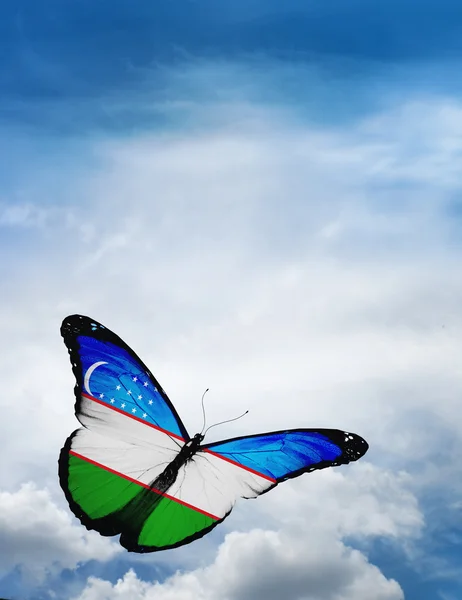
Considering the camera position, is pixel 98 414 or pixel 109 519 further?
pixel 98 414

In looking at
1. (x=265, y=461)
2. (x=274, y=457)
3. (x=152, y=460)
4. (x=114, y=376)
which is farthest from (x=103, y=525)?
(x=274, y=457)

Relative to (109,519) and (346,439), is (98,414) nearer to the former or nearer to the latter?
(109,519)

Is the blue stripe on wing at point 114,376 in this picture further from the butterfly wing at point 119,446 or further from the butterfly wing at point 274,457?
the butterfly wing at point 274,457

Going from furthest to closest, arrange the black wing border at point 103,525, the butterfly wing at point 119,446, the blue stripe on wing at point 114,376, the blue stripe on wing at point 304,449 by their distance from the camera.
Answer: the blue stripe on wing at point 114,376 < the blue stripe on wing at point 304,449 < the butterfly wing at point 119,446 < the black wing border at point 103,525

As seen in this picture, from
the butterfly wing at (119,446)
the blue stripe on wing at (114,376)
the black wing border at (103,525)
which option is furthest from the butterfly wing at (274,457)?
the blue stripe on wing at (114,376)

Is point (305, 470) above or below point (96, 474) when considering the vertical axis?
above

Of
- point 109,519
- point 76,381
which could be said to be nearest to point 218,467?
point 109,519

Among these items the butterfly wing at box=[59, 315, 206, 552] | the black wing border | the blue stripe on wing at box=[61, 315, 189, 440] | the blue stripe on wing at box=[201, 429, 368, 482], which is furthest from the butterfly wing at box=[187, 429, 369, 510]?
the blue stripe on wing at box=[61, 315, 189, 440]

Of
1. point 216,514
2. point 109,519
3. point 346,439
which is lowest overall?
point 109,519
